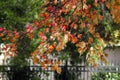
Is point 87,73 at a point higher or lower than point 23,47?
lower

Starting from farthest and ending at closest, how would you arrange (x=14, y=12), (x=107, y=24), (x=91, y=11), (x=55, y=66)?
(x=14, y=12)
(x=107, y=24)
(x=55, y=66)
(x=91, y=11)

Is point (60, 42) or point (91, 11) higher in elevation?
point (91, 11)

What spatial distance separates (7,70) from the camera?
1071cm

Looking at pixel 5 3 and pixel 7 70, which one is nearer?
pixel 5 3

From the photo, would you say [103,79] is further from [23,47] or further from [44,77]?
[23,47]

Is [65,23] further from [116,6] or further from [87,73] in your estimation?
[87,73]

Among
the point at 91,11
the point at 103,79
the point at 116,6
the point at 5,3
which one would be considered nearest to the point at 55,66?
the point at 91,11

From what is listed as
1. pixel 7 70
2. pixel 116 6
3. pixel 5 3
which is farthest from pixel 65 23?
pixel 7 70

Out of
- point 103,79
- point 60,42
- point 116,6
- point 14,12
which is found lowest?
point 103,79

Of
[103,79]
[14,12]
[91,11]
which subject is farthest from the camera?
[103,79]

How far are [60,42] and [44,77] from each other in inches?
255

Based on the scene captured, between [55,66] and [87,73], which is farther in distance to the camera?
[87,73]

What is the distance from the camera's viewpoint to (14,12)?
29.9ft

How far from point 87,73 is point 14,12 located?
11.1 ft
